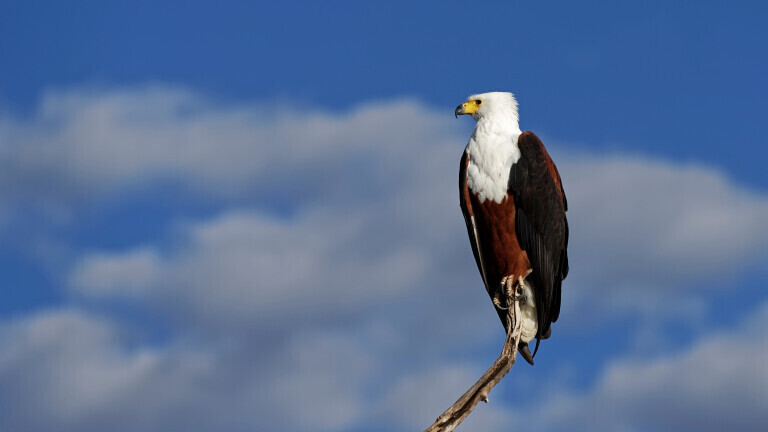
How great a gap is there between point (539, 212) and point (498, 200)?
0.50 metres

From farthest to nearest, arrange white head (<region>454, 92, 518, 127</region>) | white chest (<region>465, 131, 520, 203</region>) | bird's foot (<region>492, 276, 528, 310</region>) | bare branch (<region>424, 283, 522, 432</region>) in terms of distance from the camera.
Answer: white head (<region>454, 92, 518, 127</region>) < bird's foot (<region>492, 276, 528, 310</region>) < white chest (<region>465, 131, 520, 203</region>) < bare branch (<region>424, 283, 522, 432</region>)

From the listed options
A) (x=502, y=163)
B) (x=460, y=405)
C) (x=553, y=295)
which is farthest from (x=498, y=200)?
(x=460, y=405)

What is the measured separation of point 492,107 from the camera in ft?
36.1

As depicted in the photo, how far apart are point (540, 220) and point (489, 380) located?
187 centimetres

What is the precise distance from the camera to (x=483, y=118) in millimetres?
11000

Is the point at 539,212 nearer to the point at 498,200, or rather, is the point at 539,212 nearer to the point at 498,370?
the point at 498,200

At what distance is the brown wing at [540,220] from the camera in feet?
34.7

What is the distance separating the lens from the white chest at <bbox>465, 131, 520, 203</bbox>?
34.6ft

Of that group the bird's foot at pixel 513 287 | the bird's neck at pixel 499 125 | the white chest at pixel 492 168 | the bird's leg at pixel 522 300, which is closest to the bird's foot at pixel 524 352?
the bird's leg at pixel 522 300

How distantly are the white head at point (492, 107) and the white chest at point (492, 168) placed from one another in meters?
0.40

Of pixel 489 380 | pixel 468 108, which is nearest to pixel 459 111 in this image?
pixel 468 108

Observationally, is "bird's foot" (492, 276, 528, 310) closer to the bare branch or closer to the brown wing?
the bare branch

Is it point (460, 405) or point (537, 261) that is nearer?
point (460, 405)

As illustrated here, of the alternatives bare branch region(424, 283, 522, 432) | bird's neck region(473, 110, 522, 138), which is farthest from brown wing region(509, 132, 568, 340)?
bare branch region(424, 283, 522, 432)
